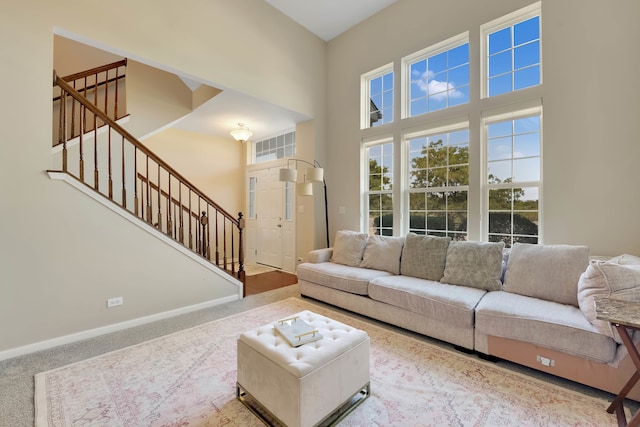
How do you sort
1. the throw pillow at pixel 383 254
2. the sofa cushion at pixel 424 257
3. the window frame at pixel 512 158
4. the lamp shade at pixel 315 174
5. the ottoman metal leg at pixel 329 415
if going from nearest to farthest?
the ottoman metal leg at pixel 329 415, the window frame at pixel 512 158, the sofa cushion at pixel 424 257, the throw pillow at pixel 383 254, the lamp shade at pixel 315 174

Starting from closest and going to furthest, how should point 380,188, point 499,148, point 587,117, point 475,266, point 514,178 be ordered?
point 587,117 → point 475,266 → point 514,178 → point 499,148 → point 380,188

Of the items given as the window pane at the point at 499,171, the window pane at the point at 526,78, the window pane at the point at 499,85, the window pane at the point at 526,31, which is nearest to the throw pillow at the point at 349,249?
the window pane at the point at 499,171

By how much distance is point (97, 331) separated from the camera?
109 inches

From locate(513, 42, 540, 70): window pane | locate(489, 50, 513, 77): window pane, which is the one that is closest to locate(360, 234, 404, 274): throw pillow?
locate(489, 50, 513, 77): window pane

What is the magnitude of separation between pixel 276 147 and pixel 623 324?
18.7 feet

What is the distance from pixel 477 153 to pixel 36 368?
15.6ft

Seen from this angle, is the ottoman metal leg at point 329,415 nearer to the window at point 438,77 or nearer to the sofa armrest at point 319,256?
the sofa armrest at point 319,256

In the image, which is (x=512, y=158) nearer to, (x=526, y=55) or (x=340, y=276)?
(x=526, y=55)

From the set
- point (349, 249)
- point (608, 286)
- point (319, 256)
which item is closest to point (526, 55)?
point (608, 286)

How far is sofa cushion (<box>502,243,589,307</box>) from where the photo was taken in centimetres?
234

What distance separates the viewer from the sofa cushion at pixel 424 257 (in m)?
3.15

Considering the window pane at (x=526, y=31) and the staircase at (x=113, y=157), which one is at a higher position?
the window pane at (x=526, y=31)

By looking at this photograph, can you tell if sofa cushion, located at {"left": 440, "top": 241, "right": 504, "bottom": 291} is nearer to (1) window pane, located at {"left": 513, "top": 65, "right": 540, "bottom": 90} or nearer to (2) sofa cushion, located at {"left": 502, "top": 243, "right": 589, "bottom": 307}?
(2) sofa cushion, located at {"left": 502, "top": 243, "right": 589, "bottom": 307}

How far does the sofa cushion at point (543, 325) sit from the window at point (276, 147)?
14.4 feet
